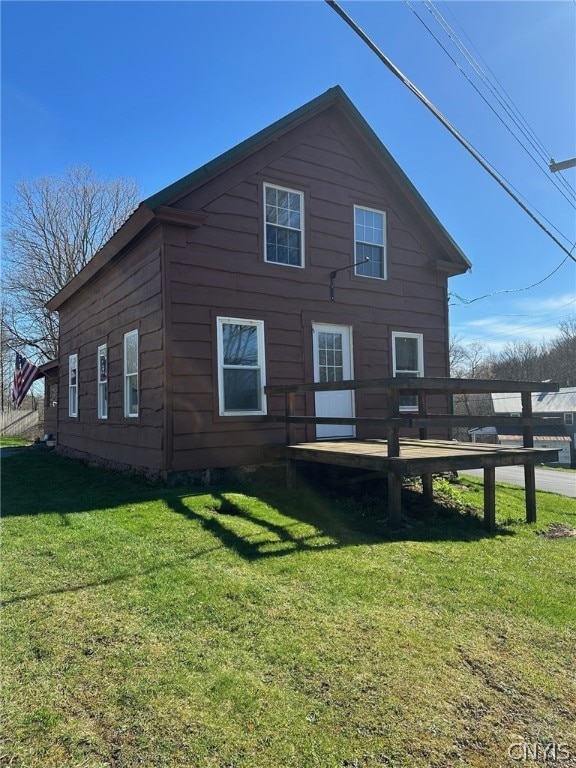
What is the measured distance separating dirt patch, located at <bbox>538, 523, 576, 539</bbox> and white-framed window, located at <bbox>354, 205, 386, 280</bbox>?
18.3ft

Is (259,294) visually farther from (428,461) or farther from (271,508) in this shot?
(428,461)

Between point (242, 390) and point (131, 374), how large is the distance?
2201 millimetres

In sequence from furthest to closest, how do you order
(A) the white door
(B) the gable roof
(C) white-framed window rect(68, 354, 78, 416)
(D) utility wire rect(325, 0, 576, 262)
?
(C) white-framed window rect(68, 354, 78, 416) < (A) the white door < (B) the gable roof < (D) utility wire rect(325, 0, 576, 262)

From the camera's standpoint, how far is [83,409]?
482 inches

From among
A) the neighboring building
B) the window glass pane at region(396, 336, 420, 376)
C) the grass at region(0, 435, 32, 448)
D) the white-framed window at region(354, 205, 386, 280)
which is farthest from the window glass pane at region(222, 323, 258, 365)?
the neighboring building

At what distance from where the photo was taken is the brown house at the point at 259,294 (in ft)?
24.8

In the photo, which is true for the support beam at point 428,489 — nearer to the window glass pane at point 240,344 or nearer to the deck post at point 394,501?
the deck post at point 394,501

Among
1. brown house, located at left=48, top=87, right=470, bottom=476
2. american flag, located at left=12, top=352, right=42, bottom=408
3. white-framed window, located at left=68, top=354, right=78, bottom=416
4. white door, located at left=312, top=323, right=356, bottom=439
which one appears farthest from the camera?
american flag, located at left=12, top=352, right=42, bottom=408

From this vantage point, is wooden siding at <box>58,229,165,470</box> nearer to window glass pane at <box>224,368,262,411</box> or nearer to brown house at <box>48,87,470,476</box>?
brown house at <box>48,87,470,476</box>

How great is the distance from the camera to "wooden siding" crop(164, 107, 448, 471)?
7.57 meters

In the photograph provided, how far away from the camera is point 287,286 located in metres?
8.80

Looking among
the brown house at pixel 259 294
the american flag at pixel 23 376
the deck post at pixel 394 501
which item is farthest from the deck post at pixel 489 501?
the american flag at pixel 23 376

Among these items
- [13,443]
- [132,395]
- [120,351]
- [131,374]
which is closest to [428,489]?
[132,395]

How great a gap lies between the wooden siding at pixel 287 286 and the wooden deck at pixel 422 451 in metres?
1.13
